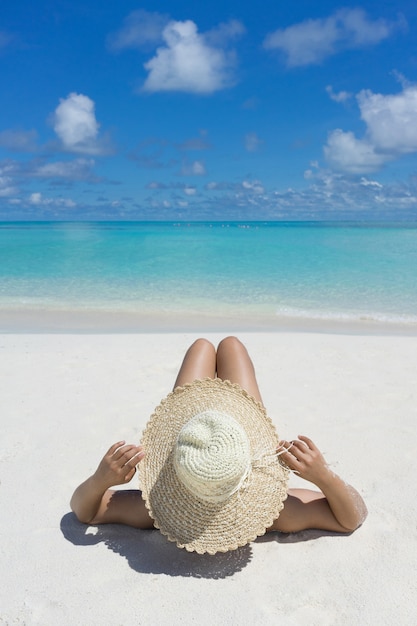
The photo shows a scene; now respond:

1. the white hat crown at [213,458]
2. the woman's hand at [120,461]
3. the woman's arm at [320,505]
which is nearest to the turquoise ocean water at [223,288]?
the woman's arm at [320,505]

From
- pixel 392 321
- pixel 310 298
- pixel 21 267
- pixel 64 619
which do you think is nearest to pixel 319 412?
pixel 64 619

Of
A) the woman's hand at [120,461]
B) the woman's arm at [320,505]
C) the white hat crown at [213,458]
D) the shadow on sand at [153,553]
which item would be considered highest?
the white hat crown at [213,458]

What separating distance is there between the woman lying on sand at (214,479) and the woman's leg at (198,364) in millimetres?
537

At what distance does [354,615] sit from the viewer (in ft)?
6.82

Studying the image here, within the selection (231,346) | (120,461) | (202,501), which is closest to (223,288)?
(231,346)

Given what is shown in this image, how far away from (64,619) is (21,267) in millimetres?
16427

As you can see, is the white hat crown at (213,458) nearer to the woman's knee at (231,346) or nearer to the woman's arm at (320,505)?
the woman's arm at (320,505)

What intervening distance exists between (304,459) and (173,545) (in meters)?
0.79

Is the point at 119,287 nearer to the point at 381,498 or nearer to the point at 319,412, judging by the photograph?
the point at 319,412

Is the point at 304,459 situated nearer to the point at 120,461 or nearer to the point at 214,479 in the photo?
the point at 214,479

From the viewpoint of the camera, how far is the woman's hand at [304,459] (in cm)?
227

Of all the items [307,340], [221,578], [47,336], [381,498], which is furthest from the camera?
[47,336]

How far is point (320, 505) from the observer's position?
8.42 ft

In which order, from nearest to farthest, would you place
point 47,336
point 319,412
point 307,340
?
point 319,412 → point 307,340 → point 47,336
